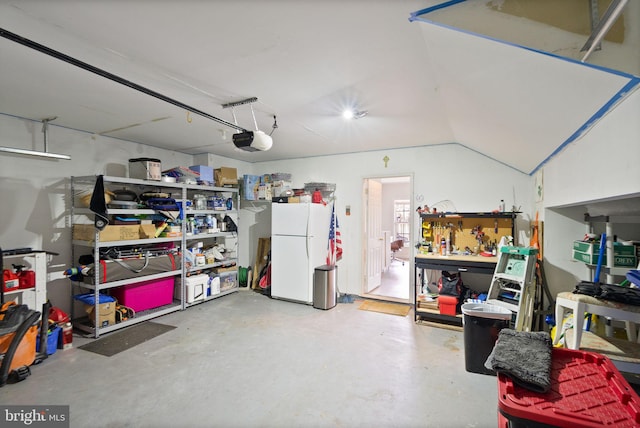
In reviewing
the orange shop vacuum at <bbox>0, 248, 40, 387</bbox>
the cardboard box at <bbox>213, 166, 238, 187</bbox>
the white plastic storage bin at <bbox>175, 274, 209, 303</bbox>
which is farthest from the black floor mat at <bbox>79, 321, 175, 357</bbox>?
the cardboard box at <bbox>213, 166, 238, 187</bbox>

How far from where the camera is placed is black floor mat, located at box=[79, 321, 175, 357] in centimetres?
309

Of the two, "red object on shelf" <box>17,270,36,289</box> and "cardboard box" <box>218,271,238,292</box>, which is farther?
"cardboard box" <box>218,271,238,292</box>

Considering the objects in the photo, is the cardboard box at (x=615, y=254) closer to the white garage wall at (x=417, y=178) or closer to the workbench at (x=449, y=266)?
the workbench at (x=449, y=266)

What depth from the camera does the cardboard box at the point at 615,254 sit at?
89.1 inches

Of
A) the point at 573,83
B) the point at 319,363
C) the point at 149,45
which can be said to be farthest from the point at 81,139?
the point at 573,83

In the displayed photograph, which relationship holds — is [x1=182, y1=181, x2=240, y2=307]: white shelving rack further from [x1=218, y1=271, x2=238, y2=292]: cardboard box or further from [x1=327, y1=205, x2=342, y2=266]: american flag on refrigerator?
[x1=327, y1=205, x2=342, y2=266]: american flag on refrigerator

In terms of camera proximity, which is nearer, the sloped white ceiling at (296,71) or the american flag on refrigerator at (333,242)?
the sloped white ceiling at (296,71)

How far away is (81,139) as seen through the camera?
3924 mm

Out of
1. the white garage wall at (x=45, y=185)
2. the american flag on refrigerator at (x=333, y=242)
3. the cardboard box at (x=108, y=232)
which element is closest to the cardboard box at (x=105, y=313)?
the white garage wall at (x=45, y=185)

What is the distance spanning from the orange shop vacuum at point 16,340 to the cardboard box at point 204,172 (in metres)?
2.62

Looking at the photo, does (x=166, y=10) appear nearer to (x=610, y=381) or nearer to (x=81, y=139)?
(x=610, y=381)

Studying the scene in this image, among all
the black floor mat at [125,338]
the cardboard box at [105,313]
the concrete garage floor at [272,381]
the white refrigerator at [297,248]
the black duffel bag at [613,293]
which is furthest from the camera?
the white refrigerator at [297,248]

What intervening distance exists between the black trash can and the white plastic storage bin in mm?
3860

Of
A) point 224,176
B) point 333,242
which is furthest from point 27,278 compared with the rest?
point 333,242
